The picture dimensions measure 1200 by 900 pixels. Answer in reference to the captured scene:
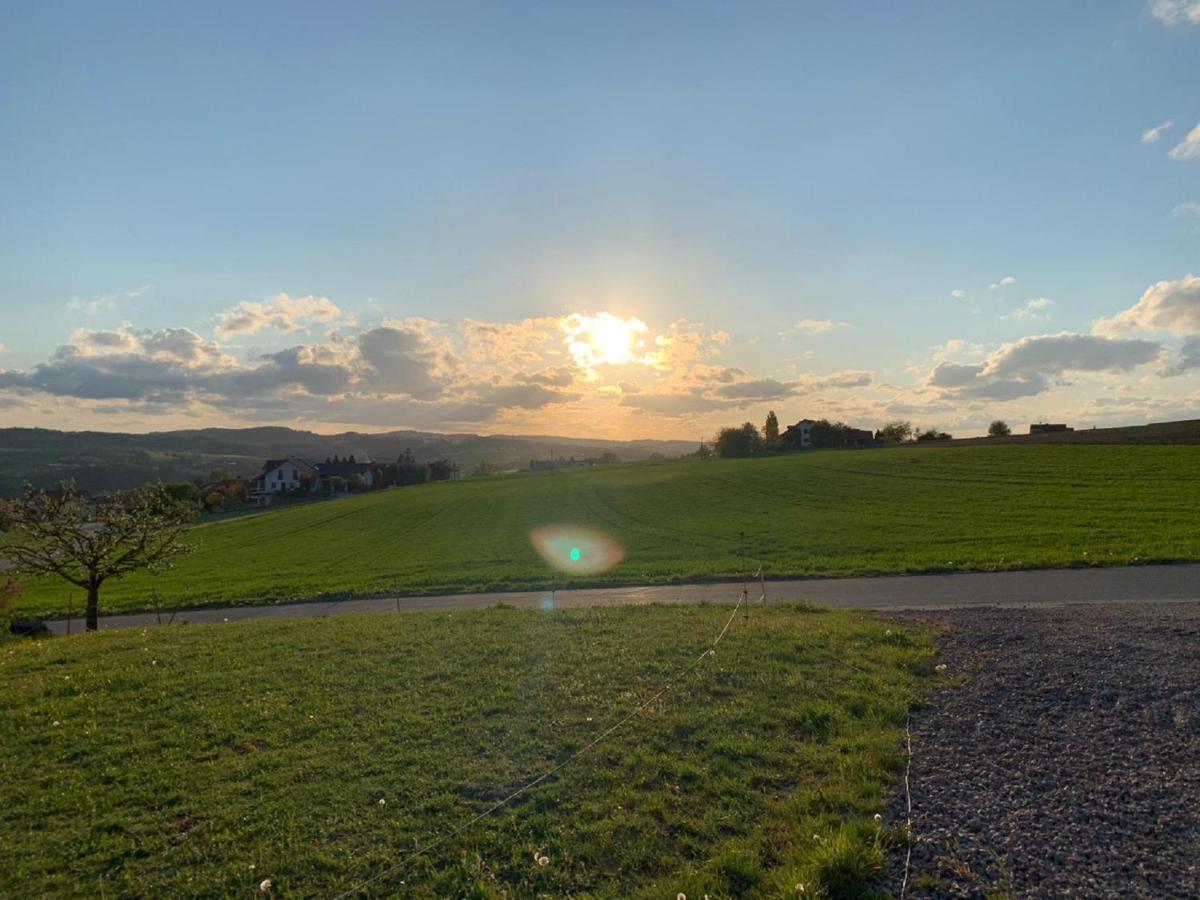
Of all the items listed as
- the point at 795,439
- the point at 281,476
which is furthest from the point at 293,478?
the point at 795,439

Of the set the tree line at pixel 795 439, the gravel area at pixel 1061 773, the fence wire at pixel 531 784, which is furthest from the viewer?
the tree line at pixel 795 439

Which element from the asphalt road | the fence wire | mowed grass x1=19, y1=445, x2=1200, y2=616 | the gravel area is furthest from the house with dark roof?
the gravel area

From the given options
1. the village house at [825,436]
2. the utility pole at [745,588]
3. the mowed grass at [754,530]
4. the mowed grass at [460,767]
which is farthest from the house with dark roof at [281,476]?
the mowed grass at [460,767]

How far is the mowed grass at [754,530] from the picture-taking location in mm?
21438

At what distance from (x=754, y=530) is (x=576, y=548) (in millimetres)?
8141

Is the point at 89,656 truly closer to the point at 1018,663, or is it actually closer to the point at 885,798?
the point at 885,798

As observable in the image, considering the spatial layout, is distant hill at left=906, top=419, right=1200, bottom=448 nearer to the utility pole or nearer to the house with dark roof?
the utility pole

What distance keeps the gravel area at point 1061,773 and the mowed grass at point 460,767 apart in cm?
37

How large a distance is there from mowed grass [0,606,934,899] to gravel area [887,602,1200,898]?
37 centimetres

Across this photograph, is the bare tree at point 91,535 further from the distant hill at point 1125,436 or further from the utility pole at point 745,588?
the distant hill at point 1125,436

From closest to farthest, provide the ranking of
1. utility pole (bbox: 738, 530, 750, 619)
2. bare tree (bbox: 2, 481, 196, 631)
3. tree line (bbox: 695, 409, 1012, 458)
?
utility pole (bbox: 738, 530, 750, 619), bare tree (bbox: 2, 481, 196, 631), tree line (bbox: 695, 409, 1012, 458)

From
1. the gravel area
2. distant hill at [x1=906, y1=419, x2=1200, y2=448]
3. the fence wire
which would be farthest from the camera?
distant hill at [x1=906, y1=419, x2=1200, y2=448]

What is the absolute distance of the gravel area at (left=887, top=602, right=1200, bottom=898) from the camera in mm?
4082

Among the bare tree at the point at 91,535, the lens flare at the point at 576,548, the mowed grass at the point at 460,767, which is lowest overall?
the lens flare at the point at 576,548
